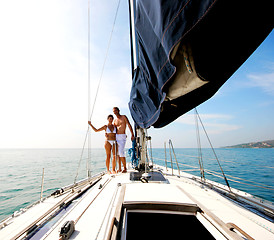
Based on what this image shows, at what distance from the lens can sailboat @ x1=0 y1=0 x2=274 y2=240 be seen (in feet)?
1.78

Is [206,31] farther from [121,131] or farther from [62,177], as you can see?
[62,177]

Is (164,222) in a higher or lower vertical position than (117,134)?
lower

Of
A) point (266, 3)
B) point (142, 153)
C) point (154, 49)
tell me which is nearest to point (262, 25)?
point (266, 3)

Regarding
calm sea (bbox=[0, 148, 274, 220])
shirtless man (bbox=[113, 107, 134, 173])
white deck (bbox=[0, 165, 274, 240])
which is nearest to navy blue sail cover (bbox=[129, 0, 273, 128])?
white deck (bbox=[0, 165, 274, 240])

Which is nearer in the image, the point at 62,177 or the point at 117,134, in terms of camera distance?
the point at 117,134

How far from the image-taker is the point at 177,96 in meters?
1.20

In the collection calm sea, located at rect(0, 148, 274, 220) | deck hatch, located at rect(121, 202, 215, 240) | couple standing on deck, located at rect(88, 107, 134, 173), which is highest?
couple standing on deck, located at rect(88, 107, 134, 173)

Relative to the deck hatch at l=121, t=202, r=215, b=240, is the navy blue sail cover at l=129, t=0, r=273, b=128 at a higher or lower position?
higher

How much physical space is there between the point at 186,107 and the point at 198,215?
103 centimetres

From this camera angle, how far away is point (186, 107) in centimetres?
151

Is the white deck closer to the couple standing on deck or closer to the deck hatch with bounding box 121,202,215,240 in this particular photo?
the deck hatch with bounding box 121,202,215,240

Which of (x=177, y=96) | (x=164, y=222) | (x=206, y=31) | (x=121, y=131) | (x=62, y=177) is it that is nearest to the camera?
(x=206, y=31)

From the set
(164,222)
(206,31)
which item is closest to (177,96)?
(206,31)

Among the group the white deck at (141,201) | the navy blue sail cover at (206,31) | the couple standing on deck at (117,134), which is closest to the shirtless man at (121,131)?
the couple standing on deck at (117,134)
